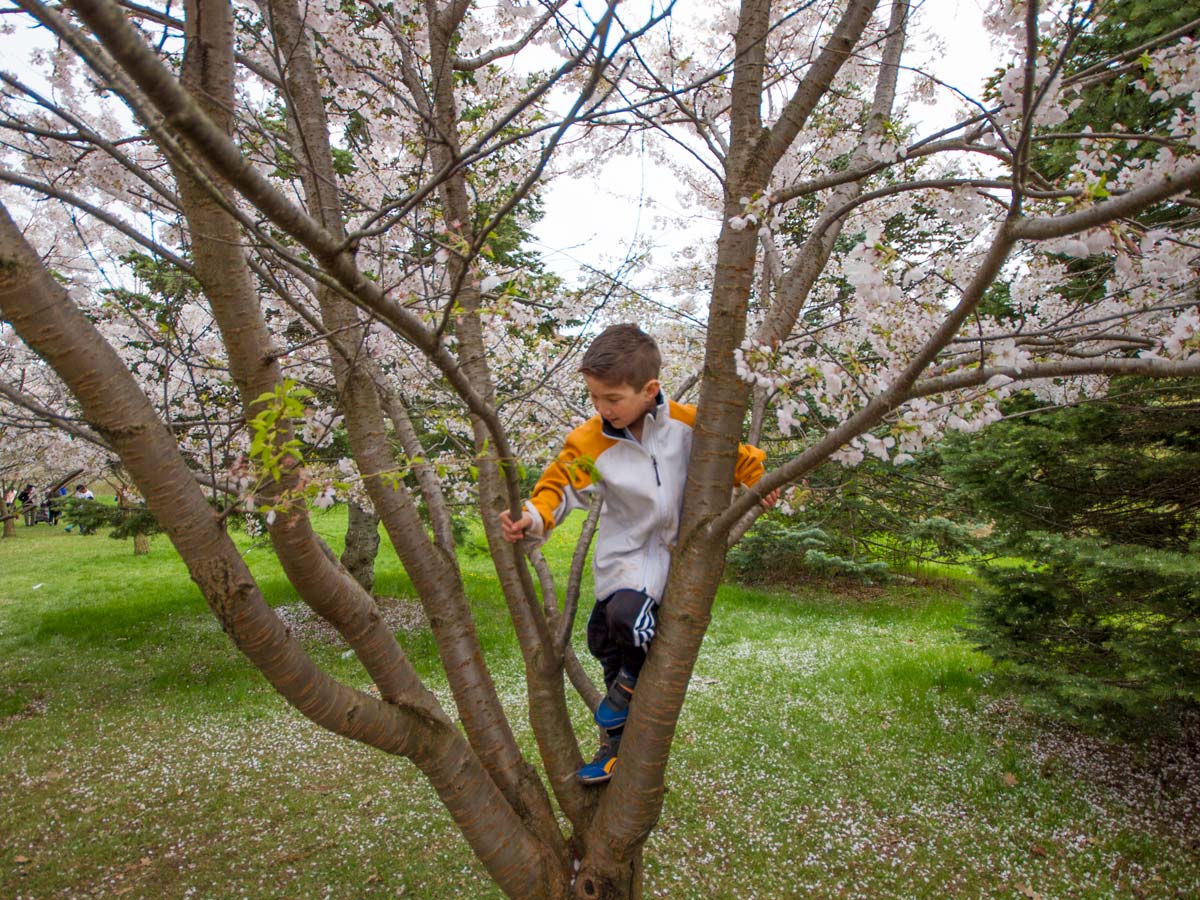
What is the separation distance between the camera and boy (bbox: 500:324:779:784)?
1951mm

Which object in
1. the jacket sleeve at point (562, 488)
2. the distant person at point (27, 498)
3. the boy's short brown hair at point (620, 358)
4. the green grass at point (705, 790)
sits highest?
the boy's short brown hair at point (620, 358)

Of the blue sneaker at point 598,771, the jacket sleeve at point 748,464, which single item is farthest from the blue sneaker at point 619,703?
the jacket sleeve at point 748,464

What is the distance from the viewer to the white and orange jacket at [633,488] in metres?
2.02

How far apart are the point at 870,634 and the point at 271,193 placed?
26.0 ft

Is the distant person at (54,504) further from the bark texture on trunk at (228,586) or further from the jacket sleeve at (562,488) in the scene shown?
the jacket sleeve at (562,488)

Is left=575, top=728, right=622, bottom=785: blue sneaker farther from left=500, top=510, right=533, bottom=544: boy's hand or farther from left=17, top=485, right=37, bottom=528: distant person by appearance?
left=17, top=485, right=37, bottom=528: distant person

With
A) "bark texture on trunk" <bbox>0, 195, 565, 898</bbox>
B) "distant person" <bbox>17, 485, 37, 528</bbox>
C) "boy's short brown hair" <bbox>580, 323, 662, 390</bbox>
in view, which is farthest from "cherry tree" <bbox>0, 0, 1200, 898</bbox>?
"distant person" <bbox>17, 485, 37, 528</bbox>

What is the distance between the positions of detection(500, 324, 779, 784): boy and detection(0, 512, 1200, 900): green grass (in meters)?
2.05

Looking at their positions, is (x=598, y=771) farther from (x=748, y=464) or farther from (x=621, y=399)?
(x=621, y=399)

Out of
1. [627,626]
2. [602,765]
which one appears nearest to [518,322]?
[627,626]

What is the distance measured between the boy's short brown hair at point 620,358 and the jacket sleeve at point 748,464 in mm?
404

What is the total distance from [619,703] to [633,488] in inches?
29.3

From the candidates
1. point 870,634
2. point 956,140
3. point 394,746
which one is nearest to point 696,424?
point 956,140

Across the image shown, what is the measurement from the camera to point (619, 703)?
2.19 m
